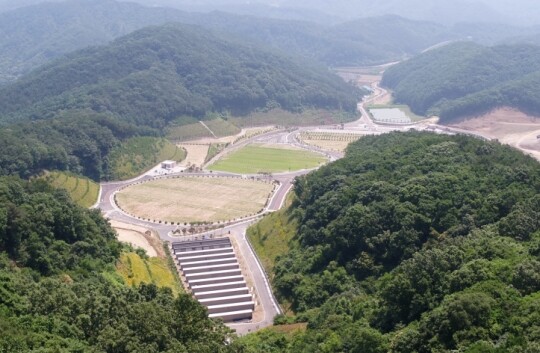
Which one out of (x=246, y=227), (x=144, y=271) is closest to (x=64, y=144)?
(x=246, y=227)

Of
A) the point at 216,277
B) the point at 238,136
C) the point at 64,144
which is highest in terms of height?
the point at 64,144

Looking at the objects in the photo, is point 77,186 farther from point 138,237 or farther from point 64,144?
point 138,237

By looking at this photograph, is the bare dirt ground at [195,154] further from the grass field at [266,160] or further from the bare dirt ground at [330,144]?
the bare dirt ground at [330,144]

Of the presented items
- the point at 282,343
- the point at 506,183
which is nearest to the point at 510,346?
the point at 282,343

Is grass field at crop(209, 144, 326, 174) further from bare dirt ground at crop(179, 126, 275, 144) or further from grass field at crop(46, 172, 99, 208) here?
grass field at crop(46, 172, 99, 208)

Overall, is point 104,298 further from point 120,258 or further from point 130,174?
point 130,174
